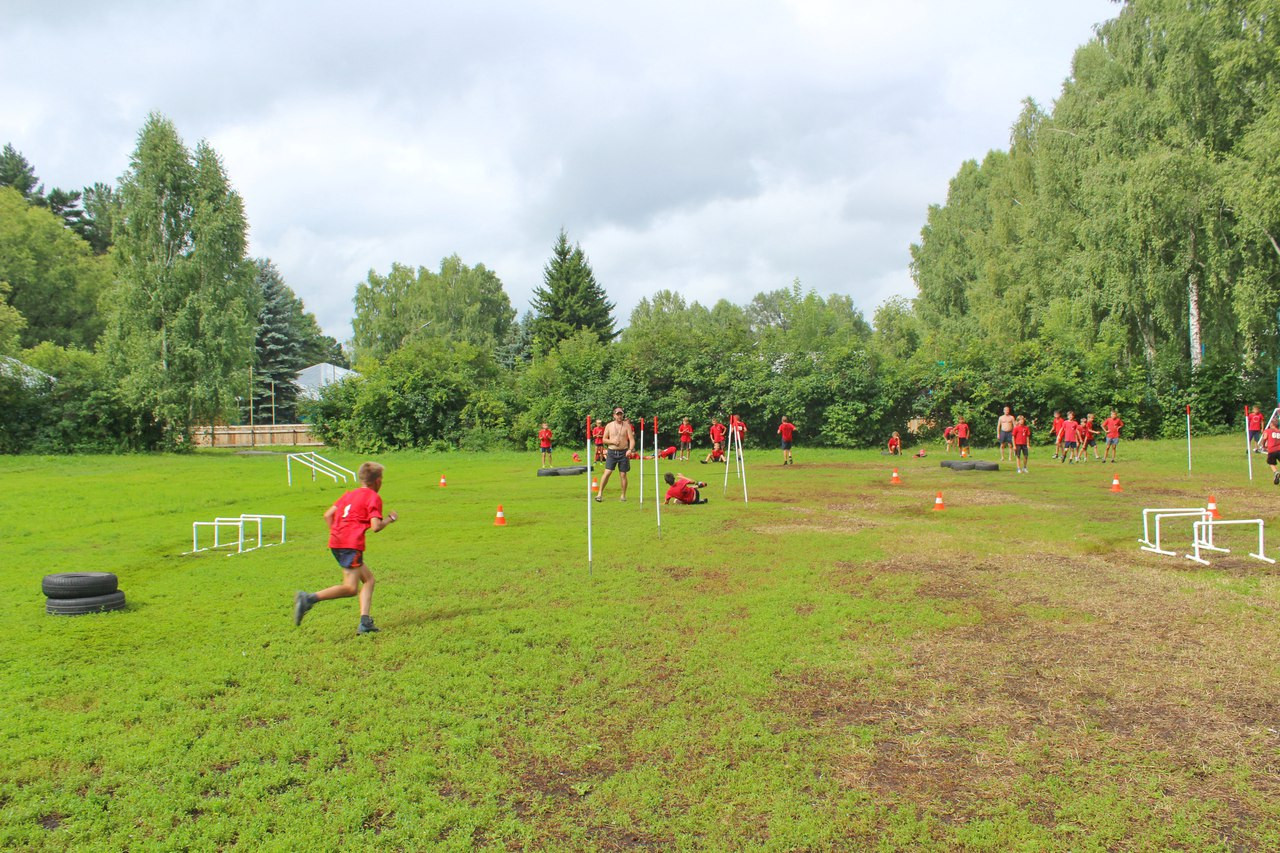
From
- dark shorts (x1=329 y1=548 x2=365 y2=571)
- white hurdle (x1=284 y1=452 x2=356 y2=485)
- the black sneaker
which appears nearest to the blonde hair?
dark shorts (x1=329 y1=548 x2=365 y2=571)

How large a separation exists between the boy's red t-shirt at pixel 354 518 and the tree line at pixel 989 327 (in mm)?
29599

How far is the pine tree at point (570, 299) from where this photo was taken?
59375 millimetres

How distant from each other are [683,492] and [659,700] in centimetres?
1027

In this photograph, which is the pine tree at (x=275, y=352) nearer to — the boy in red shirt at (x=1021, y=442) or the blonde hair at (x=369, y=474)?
the boy in red shirt at (x=1021, y=442)

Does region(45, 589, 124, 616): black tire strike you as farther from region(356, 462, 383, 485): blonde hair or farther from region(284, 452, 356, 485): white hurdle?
region(284, 452, 356, 485): white hurdle

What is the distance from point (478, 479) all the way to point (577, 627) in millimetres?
17292

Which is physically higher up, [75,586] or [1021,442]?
[1021,442]

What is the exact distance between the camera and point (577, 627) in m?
7.11

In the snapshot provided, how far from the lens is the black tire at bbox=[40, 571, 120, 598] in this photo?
24.9ft

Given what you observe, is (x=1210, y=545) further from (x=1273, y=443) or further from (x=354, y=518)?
(x=354, y=518)

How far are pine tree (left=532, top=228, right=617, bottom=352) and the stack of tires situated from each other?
169 feet

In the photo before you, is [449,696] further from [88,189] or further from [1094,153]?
[88,189]

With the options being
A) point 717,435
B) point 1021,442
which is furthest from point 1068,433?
point 717,435

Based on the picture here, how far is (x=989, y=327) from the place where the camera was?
143 ft
